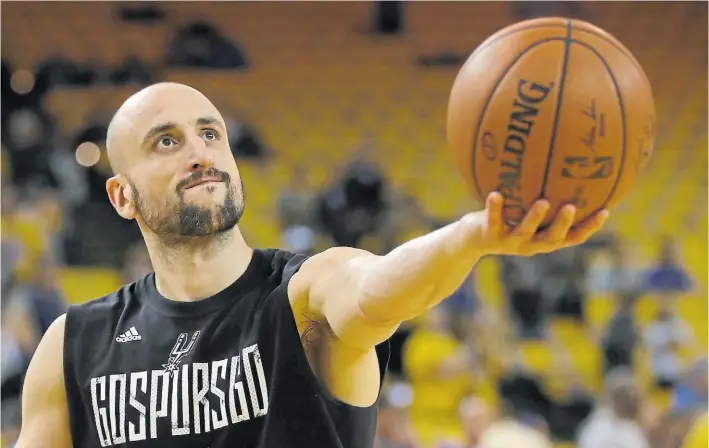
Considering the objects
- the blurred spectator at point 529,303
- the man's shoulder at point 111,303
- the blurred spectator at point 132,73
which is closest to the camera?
the man's shoulder at point 111,303

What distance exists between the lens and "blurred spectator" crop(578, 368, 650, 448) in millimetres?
6438

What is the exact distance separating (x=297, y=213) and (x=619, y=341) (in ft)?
10.3

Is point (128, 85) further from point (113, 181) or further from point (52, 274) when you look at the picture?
point (113, 181)

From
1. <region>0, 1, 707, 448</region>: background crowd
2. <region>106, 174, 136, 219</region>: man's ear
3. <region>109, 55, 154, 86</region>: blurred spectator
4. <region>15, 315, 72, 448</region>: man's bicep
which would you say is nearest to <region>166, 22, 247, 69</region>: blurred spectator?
<region>0, 1, 707, 448</region>: background crowd

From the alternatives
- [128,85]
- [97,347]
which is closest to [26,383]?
[97,347]

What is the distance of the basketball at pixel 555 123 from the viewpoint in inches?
78.8

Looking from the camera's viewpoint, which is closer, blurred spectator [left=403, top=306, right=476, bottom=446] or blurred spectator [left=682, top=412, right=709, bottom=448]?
blurred spectator [left=682, top=412, right=709, bottom=448]

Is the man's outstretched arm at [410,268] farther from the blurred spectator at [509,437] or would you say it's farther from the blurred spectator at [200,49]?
the blurred spectator at [200,49]

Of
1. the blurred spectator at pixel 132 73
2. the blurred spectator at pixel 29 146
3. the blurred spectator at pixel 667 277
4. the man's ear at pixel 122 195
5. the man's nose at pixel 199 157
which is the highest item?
the man's nose at pixel 199 157

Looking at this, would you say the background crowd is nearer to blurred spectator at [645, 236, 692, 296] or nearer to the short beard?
blurred spectator at [645, 236, 692, 296]

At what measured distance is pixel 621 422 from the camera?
255 inches

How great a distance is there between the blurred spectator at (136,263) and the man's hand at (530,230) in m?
5.98

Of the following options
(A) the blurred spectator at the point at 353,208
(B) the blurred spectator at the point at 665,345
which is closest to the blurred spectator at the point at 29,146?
(A) the blurred spectator at the point at 353,208

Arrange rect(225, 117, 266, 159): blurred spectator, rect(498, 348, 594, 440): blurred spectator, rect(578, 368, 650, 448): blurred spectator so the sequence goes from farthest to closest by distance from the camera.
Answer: rect(225, 117, 266, 159): blurred spectator < rect(498, 348, 594, 440): blurred spectator < rect(578, 368, 650, 448): blurred spectator
